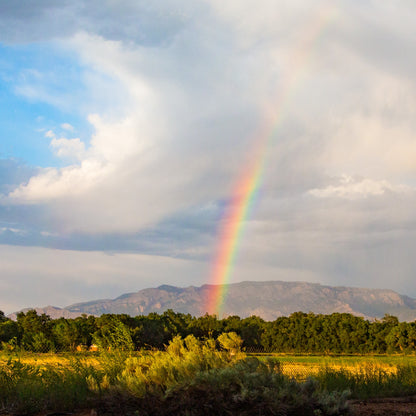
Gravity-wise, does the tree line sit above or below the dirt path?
below

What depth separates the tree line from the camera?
7575 cm

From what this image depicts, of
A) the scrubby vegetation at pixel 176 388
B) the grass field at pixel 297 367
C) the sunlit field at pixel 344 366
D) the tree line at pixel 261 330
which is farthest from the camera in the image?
the tree line at pixel 261 330

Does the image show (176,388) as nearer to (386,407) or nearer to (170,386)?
(170,386)

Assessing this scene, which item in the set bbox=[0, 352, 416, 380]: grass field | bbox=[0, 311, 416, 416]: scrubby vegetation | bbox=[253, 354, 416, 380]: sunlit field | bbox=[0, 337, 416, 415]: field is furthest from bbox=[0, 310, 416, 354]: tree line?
bbox=[0, 337, 416, 415]: field

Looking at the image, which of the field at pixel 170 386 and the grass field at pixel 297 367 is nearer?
the field at pixel 170 386

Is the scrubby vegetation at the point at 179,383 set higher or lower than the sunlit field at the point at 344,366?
higher

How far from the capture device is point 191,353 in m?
10.4

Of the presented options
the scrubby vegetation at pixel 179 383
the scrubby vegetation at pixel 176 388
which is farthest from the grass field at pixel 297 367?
the scrubby vegetation at pixel 176 388

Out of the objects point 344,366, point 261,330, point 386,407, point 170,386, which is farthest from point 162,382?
point 261,330

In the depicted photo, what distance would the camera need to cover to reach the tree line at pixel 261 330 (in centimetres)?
7575

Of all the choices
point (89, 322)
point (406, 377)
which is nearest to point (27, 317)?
point (89, 322)

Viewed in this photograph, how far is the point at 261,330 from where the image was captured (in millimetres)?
97688

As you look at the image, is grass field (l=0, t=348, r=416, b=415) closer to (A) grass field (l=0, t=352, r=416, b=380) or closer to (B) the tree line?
(A) grass field (l=0, t=352, r=416, b=380)

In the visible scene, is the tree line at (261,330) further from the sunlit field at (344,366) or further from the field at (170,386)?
the field at (170,386)
